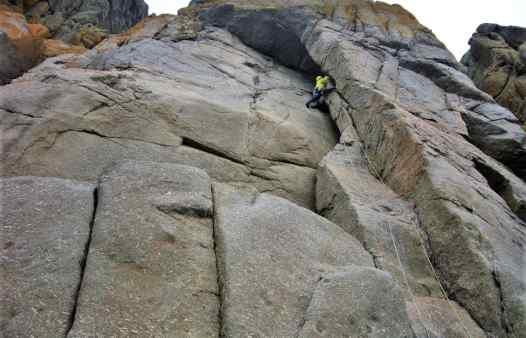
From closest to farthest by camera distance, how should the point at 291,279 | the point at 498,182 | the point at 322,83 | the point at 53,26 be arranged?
1. the point at 291,279
2. the point at 498,182
3. the point at 322,83
4. the point at 53,26

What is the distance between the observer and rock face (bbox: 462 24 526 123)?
22.9m

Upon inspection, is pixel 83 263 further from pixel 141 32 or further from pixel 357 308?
pixel 141 32

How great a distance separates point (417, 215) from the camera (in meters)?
9.58

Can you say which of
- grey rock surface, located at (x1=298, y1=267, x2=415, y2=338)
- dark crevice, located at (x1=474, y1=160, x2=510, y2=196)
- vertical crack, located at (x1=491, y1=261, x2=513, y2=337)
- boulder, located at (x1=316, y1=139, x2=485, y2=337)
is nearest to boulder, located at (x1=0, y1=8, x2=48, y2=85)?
boulder, located at (x1=316, y1=139, x2=485, y2=337)

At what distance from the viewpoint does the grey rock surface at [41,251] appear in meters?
4.71

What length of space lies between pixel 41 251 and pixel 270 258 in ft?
12.6

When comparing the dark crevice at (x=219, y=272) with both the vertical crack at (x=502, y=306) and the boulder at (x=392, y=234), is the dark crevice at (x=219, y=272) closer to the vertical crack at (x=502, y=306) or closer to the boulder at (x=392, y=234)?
the boulder at (x=392, y=234)

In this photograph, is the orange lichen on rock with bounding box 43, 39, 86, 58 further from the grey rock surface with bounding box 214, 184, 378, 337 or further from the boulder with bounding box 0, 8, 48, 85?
the grey rock surface with bounding box 214, 184, 378, 337

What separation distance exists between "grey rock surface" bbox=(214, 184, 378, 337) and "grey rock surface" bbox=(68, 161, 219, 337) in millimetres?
334

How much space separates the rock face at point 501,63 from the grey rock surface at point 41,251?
25271 mm

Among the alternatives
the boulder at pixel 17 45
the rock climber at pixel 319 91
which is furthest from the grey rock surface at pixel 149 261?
the boulder at pixel 17 45

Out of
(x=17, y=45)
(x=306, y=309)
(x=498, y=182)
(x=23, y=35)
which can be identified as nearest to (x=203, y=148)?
(x=306, y=309)

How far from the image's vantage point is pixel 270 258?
6.71 m

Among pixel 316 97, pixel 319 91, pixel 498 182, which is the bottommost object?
pixel 498 182
